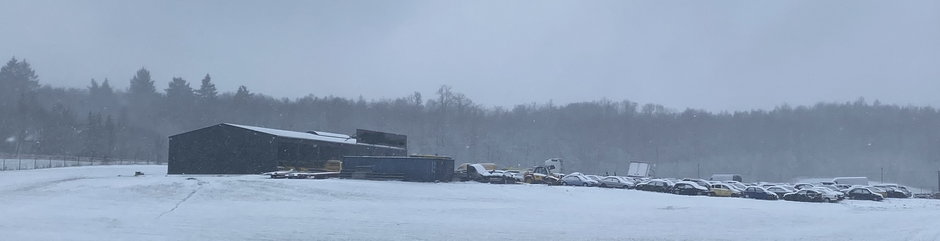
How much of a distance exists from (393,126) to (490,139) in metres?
17.3

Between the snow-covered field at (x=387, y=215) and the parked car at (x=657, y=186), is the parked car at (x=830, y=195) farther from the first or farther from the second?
the parked car at (x=657, y=186)

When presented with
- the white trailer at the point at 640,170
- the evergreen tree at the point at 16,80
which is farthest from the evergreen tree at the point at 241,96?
the white trailer at the point at 640,170

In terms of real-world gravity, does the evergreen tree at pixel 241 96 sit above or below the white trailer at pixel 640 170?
above

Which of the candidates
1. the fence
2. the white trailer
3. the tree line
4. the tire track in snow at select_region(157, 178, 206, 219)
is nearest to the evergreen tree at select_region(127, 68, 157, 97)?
the tree line

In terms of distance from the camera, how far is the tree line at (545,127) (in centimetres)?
12550

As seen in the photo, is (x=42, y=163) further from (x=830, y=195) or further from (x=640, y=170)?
(x=830, y=195)

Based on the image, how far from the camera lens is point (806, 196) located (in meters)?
44.9

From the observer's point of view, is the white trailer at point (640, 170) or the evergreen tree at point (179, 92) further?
the evergreen tree at point (179, 92)

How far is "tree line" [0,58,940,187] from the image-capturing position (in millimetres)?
125500

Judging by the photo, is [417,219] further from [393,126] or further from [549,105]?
[549,105]

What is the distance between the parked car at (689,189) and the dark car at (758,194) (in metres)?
2.20

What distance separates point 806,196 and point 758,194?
2.52 metres

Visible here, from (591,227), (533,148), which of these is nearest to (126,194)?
(591,227)

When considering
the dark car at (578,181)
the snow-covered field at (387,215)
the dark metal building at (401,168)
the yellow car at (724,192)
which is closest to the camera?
the snow-covered field at (387,215)
